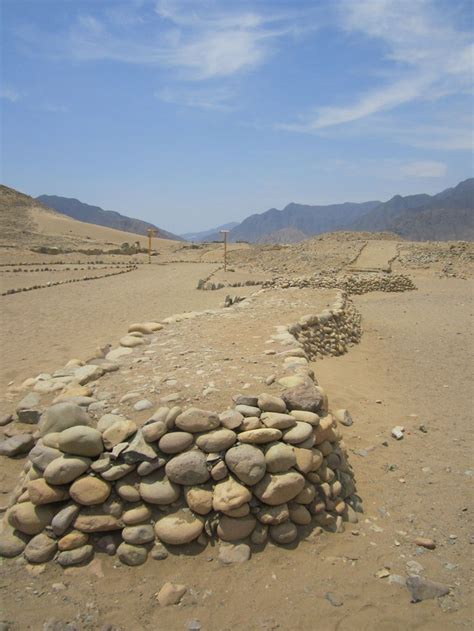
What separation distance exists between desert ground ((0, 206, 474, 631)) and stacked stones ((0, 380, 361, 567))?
13cm

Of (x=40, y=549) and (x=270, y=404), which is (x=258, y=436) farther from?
(x=40, y=549)

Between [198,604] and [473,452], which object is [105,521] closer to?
[198,604]

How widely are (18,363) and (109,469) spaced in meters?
4.64

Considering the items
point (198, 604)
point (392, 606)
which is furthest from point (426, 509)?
point (198, 604)

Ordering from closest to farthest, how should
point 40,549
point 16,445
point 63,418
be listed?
point 40,549, point 63,418, point 16,445

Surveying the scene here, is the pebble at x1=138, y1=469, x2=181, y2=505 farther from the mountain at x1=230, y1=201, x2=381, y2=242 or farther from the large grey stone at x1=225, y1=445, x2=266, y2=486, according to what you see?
the mountain at x1=230, y1=201, x2=381, y2=242

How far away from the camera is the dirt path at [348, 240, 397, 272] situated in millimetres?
22516

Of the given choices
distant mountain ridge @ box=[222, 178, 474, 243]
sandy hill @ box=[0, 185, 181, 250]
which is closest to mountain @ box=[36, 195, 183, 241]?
distant mountain ridge @ box=[222, 178, 474, 243]

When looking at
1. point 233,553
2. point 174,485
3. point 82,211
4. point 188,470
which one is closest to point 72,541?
point 174,485

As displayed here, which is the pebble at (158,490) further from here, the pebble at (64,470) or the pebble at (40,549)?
the pebble at (40,549)

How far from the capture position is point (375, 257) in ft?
84.1

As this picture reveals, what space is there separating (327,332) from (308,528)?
5078 millimetres

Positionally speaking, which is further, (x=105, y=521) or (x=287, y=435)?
(x=287, y=435)

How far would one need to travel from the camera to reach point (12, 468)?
4.26 metres
